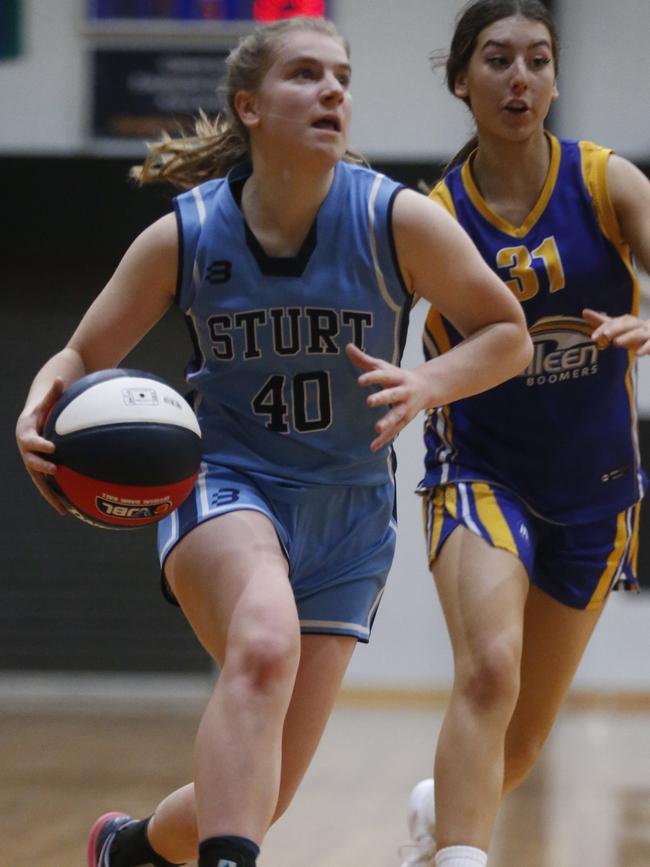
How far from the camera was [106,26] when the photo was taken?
28.3 feet

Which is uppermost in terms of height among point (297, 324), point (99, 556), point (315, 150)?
point (315, 150)

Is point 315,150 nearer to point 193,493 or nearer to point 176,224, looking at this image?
point 176,224

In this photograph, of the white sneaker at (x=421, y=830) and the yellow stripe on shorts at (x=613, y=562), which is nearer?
the white sneaker at (x=421, y=830)

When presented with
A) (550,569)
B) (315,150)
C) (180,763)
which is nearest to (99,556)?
(180,763)

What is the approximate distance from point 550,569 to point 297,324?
3.24ft

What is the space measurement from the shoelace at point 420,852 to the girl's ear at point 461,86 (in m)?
1.78

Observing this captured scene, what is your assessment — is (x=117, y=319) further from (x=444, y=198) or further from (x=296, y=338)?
(x=444, y=198)

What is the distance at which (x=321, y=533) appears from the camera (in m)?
2.93

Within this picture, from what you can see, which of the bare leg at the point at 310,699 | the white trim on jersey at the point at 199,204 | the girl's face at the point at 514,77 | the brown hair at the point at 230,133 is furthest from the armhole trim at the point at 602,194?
the bare leg at the point at 310,699

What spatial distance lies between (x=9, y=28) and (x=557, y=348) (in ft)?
20.6

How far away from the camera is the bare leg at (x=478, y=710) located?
2986mm

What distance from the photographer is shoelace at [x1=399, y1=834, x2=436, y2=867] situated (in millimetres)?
3289

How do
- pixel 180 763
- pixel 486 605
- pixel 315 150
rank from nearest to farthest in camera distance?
pixel 315 150
pixel 486 605
pixel 180 763

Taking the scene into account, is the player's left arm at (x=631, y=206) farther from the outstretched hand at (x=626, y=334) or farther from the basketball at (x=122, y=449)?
the basketball at (x=122, y=449)
